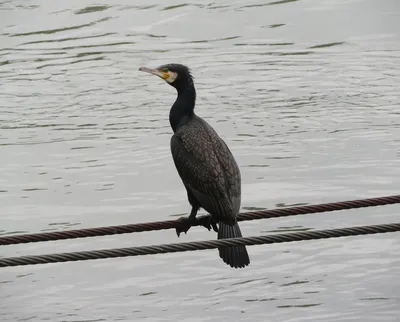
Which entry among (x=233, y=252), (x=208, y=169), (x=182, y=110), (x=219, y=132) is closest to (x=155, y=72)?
(x=182, y=110)

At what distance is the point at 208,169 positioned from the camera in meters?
8.68

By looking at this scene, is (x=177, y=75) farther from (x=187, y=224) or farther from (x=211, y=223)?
(x=187, y=224)

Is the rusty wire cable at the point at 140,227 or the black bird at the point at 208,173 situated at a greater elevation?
the rusty wire cable at the point at 140,227

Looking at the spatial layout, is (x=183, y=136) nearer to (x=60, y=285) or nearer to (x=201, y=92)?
(x=60, y=285)

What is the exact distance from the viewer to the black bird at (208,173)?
27.2 ft

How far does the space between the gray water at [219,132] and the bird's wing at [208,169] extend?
4.70 metres

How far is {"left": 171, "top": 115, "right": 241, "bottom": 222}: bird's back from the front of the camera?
8.45m

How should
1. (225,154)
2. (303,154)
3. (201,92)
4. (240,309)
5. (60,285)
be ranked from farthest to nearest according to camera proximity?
(201,92)
(303,154)
(60,285)
(240,309)
(225,154)

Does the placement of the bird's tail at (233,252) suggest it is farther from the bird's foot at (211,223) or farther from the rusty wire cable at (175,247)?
the rusty wire cable at (175,247)

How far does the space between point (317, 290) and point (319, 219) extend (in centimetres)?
298

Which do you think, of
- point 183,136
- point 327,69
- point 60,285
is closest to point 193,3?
point 327,69

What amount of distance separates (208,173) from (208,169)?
0.11ft

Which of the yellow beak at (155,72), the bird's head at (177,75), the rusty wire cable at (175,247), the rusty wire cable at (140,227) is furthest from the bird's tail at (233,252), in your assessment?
the rusty wire cable at (175,247)

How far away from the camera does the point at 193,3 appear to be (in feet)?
111
